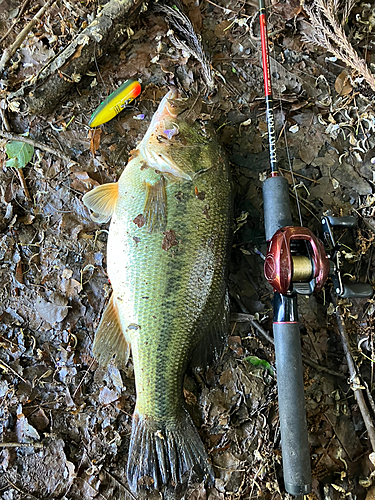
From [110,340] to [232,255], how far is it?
3.22ft

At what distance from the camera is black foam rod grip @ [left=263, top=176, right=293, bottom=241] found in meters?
2.23

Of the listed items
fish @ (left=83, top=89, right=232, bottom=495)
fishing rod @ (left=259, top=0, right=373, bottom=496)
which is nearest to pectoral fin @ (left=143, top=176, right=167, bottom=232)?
fish @ (left=83, top=89, right=232, bottom=495)

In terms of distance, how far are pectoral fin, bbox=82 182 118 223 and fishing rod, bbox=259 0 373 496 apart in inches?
37.0

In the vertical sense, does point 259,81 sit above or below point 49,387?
above

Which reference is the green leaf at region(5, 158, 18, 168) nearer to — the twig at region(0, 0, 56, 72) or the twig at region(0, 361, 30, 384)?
the twig at region(0, 0, 56, 72)

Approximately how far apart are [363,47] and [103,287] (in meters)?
2.67

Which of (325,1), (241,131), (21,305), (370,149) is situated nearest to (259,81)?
(241,131)

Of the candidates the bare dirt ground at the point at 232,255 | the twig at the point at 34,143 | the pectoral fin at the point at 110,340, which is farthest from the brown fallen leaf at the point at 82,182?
the pectoral fin at the point at 110,340

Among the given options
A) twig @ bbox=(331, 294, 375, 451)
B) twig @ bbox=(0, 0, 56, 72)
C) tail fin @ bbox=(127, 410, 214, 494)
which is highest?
twig @ bbox=(0, 0, 56, 72)

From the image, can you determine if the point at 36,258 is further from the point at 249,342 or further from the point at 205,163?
the point at 249,342

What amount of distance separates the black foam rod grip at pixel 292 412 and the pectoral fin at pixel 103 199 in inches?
48.2

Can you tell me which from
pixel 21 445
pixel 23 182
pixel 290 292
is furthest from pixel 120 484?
pixel 23 182

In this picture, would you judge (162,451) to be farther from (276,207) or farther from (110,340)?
(276,207)

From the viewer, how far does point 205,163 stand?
2.31 m
